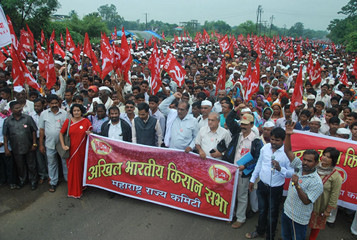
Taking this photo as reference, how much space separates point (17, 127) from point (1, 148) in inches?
23.7

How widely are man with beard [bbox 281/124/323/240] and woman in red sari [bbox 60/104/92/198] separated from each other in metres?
3.61

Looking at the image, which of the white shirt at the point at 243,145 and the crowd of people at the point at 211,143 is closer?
the crowd of people at the point at 211,143

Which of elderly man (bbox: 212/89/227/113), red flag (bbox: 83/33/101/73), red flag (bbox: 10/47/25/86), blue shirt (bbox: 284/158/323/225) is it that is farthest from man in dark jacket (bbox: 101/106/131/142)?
red flag (bbox: 83/33/101/73)

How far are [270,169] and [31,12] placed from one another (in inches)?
1160

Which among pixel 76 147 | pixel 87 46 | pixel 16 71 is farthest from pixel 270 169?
pixel 87 46

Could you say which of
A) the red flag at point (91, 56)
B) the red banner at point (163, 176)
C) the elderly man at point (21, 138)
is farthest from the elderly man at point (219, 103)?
the red flag at point (91, 56)

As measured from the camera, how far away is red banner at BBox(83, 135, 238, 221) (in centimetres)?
448

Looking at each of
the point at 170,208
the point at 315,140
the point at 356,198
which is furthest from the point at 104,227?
the point at 356,198

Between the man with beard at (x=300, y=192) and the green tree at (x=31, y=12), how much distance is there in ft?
90.9

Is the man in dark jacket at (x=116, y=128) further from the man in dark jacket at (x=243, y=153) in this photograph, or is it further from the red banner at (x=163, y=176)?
the man in dark jacket at (x=243, y=153)

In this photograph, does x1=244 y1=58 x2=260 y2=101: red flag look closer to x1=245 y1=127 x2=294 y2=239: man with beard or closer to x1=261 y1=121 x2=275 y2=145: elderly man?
x1=261 y1=121 x2=275 y2=145: elderly man

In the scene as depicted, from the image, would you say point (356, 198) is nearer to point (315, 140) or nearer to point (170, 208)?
point (315, 140)

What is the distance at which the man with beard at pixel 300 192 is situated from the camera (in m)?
3.13

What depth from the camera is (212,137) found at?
14.9 ft
